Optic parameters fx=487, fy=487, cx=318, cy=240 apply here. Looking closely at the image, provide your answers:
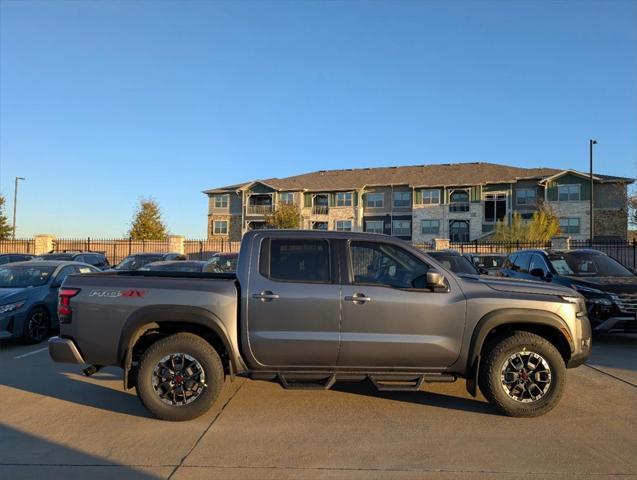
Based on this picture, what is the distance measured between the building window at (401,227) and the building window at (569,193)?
15186 mm

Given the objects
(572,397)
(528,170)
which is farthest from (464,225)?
(572,397)

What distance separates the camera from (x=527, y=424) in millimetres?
4863

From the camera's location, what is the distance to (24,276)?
9.45 meters

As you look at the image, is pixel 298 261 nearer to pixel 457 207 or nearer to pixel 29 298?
pixel 29 298

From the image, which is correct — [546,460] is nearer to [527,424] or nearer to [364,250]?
[527,424]

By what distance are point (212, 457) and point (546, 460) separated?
277 centimetres

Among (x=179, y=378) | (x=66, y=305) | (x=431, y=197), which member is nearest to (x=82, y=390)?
(x=66, y=305)

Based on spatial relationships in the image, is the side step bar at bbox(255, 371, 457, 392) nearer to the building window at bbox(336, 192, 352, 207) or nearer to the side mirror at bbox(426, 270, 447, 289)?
the side mirror at bbox(426, 270, 447, 289)

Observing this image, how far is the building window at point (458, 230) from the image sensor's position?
5203 cm

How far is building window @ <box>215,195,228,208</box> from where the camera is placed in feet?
197

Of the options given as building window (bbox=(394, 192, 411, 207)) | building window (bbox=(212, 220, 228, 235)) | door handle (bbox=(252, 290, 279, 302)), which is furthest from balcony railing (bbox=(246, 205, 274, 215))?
door handle (bbox=(252, 290, 279, 302))

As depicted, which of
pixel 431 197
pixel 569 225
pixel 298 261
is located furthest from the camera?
pixel 431 197

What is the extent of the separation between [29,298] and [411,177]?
49722mm

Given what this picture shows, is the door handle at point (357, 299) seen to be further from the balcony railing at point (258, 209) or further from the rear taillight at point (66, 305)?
the balcony railing at point (258, 209)
